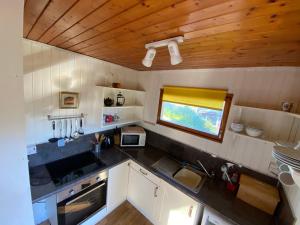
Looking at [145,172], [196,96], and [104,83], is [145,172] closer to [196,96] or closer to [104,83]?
[196,96]

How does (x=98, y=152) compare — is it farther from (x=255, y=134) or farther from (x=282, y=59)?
(x=282, y=59)

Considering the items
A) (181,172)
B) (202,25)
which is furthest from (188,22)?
(181,172)

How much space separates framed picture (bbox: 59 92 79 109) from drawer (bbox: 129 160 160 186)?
1134mm

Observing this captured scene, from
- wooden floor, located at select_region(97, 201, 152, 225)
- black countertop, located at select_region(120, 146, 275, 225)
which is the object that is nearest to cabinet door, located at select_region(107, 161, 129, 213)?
wooden floor, located at select_region(97, 201, 152, 225)

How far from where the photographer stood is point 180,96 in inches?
82.0

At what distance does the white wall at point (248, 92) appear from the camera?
1319 mm

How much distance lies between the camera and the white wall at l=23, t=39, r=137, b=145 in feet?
4.83

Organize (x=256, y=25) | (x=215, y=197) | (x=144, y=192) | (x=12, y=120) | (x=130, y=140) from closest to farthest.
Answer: (x=12, y=120) → (x=256, y=25) → (x=215, y=197) → (x=144, y=192) → (x=130, y=140)

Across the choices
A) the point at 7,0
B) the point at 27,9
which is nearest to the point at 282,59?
the point at 7,0

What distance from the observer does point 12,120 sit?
557 mm

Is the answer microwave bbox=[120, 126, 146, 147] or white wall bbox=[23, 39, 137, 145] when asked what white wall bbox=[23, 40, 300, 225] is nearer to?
white wall bbox=[23, 39, 137, 145]

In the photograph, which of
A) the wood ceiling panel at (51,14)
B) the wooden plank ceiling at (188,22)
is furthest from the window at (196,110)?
the wood ceiling panel at (51,14)

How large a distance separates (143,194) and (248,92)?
6.13 feet

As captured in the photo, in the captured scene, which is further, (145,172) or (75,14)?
(145,172)
